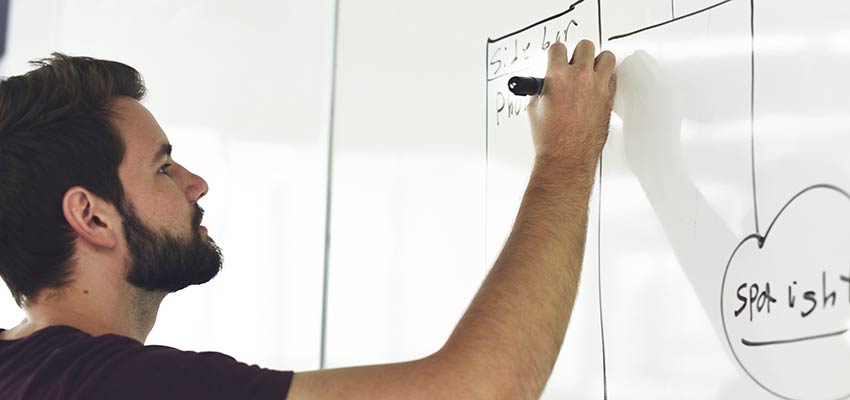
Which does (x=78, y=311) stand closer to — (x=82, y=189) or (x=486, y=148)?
(x=82, y=189)

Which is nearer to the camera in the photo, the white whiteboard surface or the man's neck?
the white whiteboard surface

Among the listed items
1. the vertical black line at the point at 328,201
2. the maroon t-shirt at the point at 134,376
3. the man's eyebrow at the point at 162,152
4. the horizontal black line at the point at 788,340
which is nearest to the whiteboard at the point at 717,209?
the horizontal black line at the point at 788,340

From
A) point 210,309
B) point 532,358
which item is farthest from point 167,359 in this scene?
point 210,309

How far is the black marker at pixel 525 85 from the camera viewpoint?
2.90ft

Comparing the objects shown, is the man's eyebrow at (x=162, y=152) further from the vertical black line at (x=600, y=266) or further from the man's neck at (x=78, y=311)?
the vertical black line at (x=600, y=266)

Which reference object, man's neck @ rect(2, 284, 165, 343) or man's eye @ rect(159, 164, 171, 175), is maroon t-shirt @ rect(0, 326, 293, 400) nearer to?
man's neck @ rect(2, 284, 165, 343)

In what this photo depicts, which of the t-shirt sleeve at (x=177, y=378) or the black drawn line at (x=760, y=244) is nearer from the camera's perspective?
the black drawn line at (x=760, y=244)

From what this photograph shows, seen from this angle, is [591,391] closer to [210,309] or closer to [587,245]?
[587,245]

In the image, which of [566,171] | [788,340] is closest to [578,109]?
[566,171]

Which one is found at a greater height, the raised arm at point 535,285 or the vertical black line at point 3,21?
the vertical black line at point 3,21

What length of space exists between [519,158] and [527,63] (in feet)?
0.32

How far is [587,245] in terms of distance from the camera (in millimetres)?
926

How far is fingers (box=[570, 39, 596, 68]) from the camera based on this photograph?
872 millimetres

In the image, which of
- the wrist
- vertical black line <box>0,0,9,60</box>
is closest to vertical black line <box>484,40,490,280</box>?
the wrist
